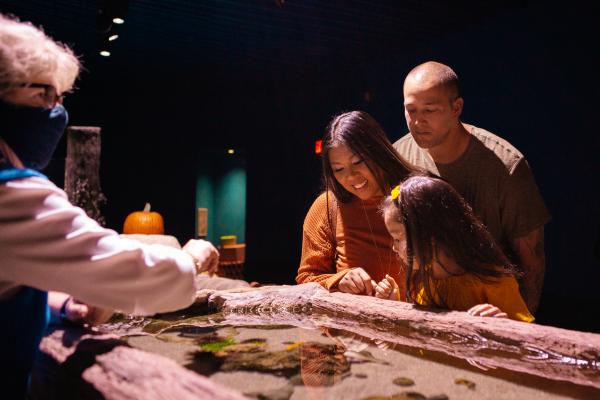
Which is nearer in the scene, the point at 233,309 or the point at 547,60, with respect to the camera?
the point at 233,309

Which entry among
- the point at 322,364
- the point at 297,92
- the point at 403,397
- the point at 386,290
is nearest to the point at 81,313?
the point at 322,364

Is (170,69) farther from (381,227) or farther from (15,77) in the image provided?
(15,77)

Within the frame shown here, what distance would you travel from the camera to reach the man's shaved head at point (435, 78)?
3.05 m

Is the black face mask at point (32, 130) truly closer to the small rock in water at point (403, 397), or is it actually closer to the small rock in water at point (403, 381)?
the small rock in water at point (403, 397)

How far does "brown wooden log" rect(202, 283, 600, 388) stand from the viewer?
1.90 metres

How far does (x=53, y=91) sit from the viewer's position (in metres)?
1.41

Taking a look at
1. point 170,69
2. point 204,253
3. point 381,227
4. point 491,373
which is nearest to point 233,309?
point 381,227

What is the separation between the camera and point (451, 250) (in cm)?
235

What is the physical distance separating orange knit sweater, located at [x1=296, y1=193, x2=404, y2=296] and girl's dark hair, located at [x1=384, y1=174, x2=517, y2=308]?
0.72 meters

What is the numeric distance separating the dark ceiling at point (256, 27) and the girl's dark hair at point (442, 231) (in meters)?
4.43

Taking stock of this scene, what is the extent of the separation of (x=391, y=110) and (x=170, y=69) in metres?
4.64

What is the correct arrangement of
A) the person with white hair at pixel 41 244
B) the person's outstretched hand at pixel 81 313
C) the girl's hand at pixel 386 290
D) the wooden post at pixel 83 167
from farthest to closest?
1. the wooden post at pixel 83 167
2. the girl's hand at pixel 386 290
3. the person's outstretched hand at pixel 81 313
4. the person with white hair at pixel 41 244

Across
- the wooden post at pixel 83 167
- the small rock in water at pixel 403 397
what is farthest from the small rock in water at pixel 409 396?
the wooden post at pixel 83 167

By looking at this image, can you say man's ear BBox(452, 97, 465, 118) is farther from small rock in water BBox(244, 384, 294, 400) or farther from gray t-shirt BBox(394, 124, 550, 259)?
small rock in water BBox(244, 384, 294, 400)
